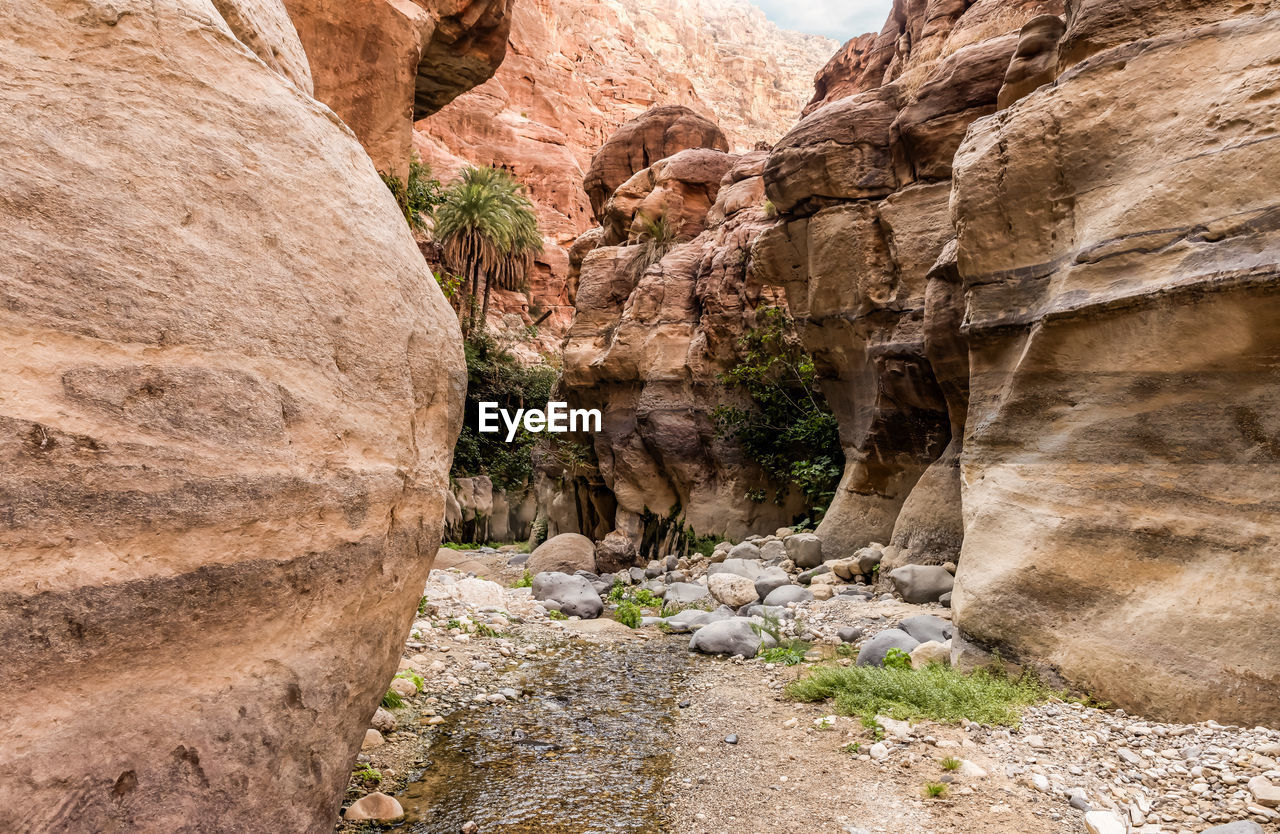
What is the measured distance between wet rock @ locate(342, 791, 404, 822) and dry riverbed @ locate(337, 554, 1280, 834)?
0.07m

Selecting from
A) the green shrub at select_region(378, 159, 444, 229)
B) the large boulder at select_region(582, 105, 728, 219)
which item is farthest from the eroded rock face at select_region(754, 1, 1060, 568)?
the large boulder at select_region(582, 105, 728, 219)

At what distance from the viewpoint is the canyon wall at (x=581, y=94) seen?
130ft

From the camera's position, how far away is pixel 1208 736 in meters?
3.81

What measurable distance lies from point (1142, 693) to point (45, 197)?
17.8 feet

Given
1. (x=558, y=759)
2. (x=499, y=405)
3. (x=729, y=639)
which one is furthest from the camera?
(x=499, y=405)

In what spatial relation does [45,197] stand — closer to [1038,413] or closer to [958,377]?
[1038,413]

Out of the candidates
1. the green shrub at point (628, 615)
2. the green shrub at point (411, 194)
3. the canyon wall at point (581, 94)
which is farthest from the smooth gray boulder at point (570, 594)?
the canyon wall at point (581, 94)

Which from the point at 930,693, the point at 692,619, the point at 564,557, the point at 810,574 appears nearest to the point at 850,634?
the point at 692,619

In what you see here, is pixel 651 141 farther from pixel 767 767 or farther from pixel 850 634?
pixel 767 767

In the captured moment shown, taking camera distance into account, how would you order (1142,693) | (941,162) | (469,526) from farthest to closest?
1. (469,526)
2. (941,162)
3. (1142,693)

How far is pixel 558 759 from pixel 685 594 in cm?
546

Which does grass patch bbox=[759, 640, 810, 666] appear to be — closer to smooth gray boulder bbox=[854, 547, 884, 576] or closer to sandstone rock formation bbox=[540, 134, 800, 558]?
smooth gray boulder bbox=[854, 547, 884, 576]

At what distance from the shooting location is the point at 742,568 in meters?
10.4

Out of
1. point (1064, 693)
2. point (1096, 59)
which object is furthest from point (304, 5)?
point (1064, 693)
